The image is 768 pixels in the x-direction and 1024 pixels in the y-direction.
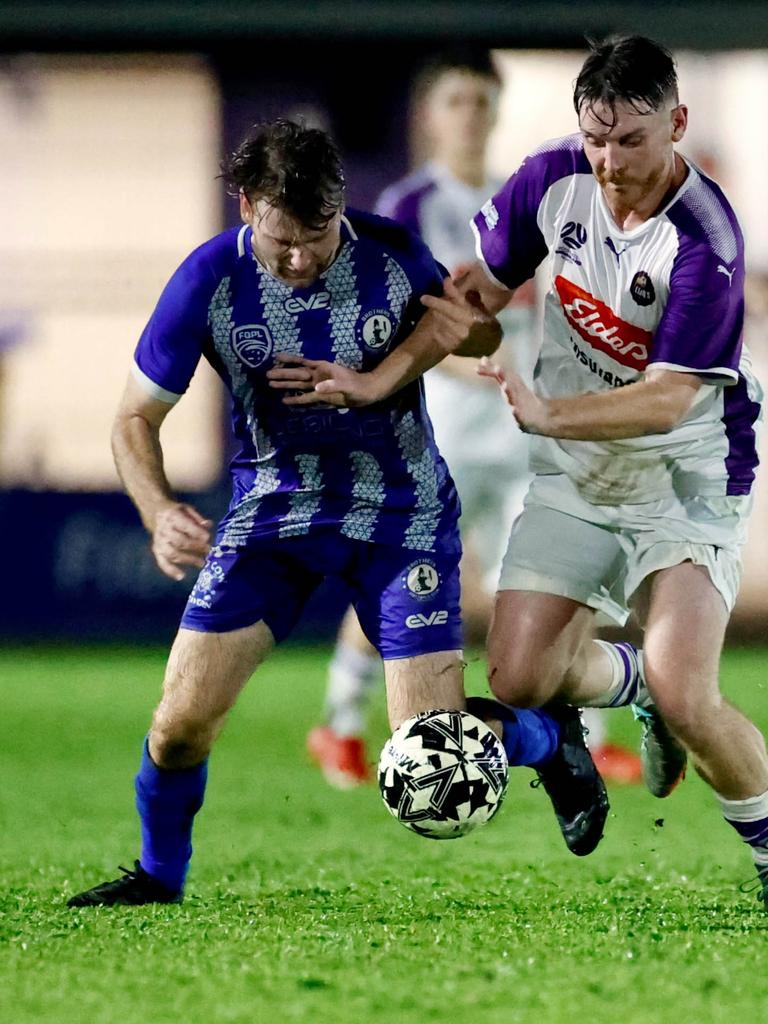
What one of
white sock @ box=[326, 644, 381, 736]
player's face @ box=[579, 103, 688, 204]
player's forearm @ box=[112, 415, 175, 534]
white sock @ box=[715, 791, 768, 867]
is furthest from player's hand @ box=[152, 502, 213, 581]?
white sock @ box=[326, 644, 381, 736]

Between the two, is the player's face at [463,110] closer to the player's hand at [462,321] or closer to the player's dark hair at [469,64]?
the player's dark hair at [469,64]

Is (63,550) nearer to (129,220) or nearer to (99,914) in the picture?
(129,220)

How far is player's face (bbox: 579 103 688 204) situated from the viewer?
16.4ft

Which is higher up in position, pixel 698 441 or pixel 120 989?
pixel 698 441

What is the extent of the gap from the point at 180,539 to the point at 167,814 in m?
0.95

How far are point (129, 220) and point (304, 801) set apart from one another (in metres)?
7.32

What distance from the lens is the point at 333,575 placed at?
5.44 metres

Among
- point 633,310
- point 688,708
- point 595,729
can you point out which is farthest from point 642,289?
point 595,729

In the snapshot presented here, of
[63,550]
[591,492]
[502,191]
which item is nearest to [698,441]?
[591,492]

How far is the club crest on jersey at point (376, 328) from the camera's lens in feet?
17.6

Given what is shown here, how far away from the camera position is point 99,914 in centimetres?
521

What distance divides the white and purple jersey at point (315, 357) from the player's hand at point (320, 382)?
0.06 m

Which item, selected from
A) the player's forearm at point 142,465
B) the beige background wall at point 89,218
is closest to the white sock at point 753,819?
the player's forearm at point 142,465

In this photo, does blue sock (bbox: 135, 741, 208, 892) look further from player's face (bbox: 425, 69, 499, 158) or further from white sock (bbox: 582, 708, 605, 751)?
player's face (bbox: 425, 69, 499, 158)
